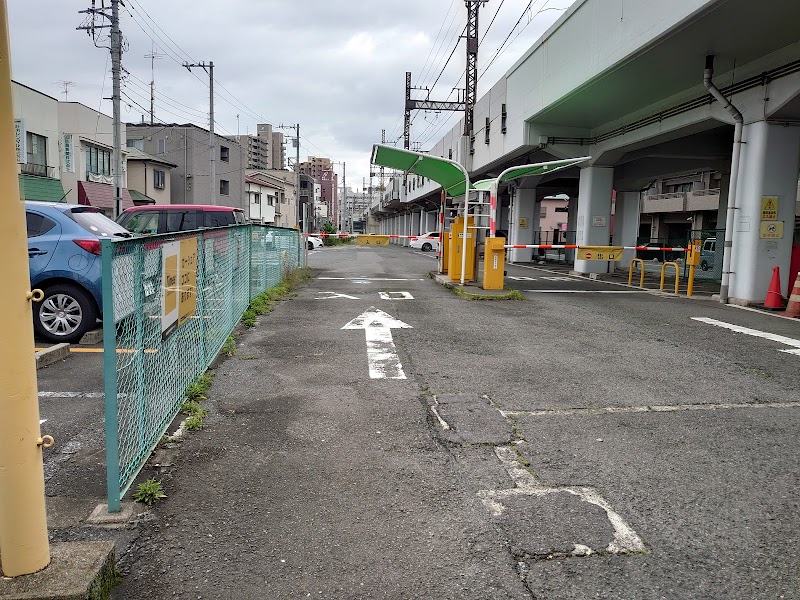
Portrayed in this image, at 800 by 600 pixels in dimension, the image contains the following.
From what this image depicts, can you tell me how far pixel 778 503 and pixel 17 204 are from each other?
428cm

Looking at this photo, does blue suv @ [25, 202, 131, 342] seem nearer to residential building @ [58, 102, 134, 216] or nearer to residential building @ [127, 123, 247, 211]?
residential building @ [58, 102, 134, 216]

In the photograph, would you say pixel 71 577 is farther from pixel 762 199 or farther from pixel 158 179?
pixel 158 179

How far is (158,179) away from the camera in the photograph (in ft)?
157

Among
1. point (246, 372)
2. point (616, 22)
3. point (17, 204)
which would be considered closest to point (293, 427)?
point (246, 372)

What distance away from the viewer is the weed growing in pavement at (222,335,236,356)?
7336 mm

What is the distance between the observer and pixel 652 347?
823 centimetres

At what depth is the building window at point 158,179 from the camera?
155 ft

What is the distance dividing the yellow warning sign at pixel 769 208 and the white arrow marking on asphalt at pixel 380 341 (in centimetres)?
842

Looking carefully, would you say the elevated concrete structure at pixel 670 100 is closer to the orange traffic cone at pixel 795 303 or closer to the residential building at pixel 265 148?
the orange traffic cone at pixel 795 303

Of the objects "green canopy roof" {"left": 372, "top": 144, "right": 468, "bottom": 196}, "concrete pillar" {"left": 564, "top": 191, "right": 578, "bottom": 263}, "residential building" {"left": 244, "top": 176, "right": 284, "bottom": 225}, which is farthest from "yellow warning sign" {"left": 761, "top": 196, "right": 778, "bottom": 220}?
"residential building" {"left": 244, "top": 176, "right": 284, "bottom": 225}

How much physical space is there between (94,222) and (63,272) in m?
0.88

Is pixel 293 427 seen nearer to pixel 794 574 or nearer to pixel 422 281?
pixel 794 574

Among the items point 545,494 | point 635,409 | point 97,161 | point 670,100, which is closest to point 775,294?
point 670,100

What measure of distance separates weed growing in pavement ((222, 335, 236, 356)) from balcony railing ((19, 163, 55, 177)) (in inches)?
1116
